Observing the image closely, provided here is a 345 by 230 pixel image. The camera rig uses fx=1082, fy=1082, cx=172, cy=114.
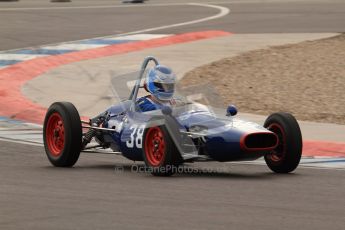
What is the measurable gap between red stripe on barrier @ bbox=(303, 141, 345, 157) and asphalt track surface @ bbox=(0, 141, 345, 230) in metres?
1.44

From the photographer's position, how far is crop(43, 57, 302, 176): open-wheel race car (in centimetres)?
1070

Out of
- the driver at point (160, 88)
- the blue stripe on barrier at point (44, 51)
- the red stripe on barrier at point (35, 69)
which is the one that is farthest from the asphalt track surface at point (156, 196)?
the blue stripe on barrier at point (44, 51)

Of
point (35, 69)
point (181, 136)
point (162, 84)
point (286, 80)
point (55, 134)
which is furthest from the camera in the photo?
point (35, 69)

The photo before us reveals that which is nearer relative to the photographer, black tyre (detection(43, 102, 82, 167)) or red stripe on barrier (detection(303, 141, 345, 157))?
black tyre (detection(43, 102, 82, 167))

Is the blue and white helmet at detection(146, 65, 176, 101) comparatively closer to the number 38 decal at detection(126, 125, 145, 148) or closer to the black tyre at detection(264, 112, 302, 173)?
the number 38 decal at detection(126, 125, 145, 148)

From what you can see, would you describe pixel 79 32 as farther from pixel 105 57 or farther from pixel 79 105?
pixel 79 105

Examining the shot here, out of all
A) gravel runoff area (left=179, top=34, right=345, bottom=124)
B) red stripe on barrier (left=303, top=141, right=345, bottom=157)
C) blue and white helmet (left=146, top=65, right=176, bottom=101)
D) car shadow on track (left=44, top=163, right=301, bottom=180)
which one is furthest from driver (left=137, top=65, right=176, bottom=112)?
gravel runoff area (left=179, top=34, right=345, bottom=124)

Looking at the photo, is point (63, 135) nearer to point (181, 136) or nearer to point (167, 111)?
point (167, 111)

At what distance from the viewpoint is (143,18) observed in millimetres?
32094

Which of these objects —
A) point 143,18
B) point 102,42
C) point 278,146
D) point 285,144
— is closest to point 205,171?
point 278,146

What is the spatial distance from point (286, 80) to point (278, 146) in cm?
852

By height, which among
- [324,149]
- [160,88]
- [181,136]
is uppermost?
[160,88]

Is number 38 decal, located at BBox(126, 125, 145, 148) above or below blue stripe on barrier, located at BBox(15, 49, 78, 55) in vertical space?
above

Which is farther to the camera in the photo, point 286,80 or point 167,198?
point 286,80
